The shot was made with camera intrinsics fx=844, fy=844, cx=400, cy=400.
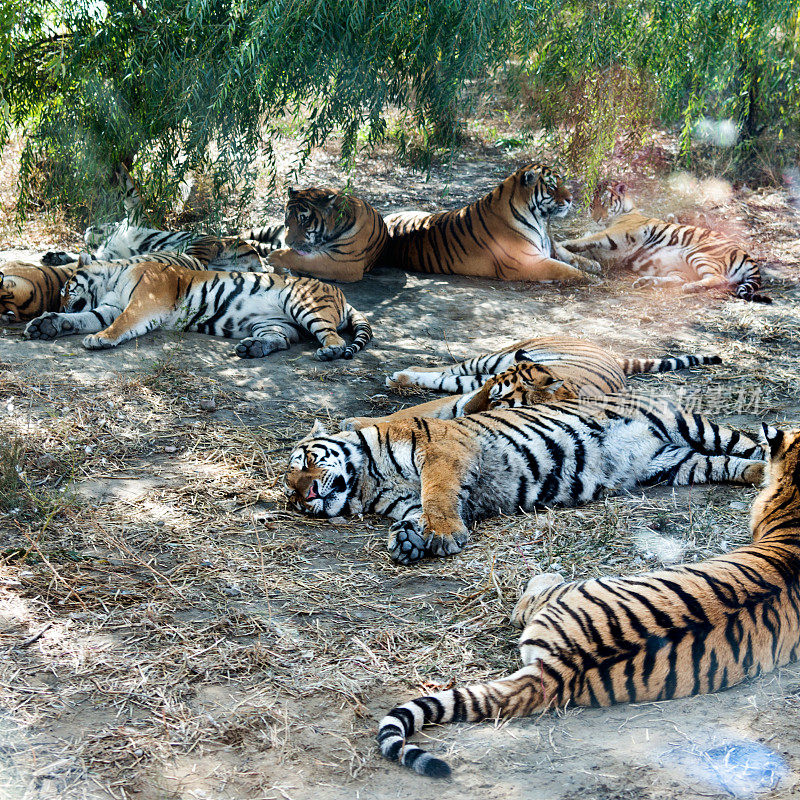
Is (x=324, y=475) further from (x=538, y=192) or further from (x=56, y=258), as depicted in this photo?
(x=538, y=192)

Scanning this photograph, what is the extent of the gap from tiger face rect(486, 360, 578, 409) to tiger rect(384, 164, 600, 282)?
3303mm

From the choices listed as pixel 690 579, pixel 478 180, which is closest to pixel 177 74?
pixel 690 579

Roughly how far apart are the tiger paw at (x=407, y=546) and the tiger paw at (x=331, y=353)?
7.62 feet

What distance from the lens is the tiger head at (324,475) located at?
374 cm

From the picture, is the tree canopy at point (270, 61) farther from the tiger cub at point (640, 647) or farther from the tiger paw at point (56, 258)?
the tiger cub at point (640, 647)

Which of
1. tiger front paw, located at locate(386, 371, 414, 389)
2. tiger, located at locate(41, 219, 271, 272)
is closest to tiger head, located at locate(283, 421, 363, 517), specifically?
tiger front paw, located at locate(386, 371, 414, 389)

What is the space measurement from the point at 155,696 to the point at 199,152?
3.62m

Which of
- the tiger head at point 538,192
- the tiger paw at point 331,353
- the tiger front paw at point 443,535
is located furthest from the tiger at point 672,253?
the tiger front paw at point 443,535

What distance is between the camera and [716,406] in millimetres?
4812

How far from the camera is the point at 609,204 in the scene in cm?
871

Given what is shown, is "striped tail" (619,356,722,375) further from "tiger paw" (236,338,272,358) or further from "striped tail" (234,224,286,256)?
"striped tail" (234,224,286,256)

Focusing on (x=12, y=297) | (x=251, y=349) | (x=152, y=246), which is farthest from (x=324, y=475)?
(x=152, y=246)

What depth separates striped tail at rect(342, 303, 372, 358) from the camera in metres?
5.70

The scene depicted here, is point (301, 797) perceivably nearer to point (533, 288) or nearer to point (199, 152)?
point (199, 152)
